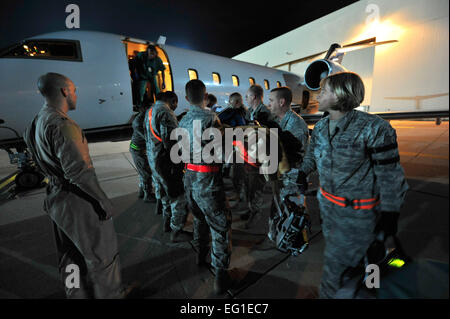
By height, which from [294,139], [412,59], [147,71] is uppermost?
[147,71]

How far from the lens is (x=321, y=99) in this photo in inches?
62.1

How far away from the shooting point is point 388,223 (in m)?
1.31

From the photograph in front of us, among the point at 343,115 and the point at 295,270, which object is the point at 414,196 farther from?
the point at 343,115

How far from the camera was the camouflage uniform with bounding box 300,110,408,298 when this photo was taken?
1359 mm

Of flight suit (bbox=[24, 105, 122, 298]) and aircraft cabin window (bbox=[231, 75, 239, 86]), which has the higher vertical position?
aircraft cabin window (bbox=[231, 75, 239, 86])

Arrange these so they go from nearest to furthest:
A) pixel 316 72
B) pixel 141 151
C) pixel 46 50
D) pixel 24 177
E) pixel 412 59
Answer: pixel 412 59, pixel 141 151, pixel 46 50, pixel 24 177, pixel 316 72

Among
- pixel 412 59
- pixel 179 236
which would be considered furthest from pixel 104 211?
pixel 412 59

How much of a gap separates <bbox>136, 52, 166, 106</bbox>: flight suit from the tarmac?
3.41m

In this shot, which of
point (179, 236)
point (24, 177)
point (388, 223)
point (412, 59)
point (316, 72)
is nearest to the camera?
point (388, 223)

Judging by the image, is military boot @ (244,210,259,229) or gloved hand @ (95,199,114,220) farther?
military boot @ (244,210,259,229)

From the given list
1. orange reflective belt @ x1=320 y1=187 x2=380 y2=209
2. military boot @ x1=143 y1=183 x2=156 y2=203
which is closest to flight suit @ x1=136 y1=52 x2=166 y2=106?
military boot @ x1=143 y1=183 x2=156 y2=203

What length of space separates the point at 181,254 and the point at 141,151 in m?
2.33

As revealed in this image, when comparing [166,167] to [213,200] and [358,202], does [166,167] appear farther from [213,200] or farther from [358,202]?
[358,202]

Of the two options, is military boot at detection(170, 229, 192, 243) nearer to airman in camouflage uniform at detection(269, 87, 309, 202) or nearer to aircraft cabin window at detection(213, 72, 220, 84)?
airman in camouflage uniform at detection(269, 87, 309, 202)
